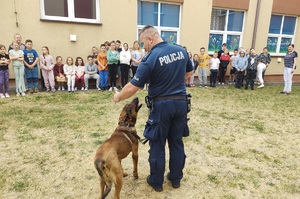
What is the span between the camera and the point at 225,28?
11609 millimetres

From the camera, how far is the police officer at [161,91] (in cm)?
261

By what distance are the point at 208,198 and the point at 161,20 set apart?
8785 mm

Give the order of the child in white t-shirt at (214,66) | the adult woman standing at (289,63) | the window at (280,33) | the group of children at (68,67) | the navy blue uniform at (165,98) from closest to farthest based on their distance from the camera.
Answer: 1. the navy blue uniform at (165,98)
2. the group of children at (68,67)
3. the adult woman standing at (289,63)
4. the child in white t-shirt at (214,66)
5. the window at (280,33)

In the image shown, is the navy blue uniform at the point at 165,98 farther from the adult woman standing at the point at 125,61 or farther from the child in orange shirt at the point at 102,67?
the child in orange shirt at the point at 102,67

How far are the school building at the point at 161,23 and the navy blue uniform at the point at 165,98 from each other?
7.09m

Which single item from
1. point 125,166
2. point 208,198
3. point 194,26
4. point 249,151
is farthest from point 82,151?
point 194,26

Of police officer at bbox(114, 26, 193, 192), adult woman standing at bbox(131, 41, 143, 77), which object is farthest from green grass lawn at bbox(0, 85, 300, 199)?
adult woman standing at bbox(131, 41, 143, 77)

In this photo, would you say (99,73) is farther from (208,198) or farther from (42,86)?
(208,198)

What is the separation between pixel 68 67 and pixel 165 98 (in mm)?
6711

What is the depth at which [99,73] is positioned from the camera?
8.86 metres

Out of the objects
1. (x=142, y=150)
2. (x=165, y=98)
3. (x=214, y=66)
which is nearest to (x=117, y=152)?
(x=165, y=98)

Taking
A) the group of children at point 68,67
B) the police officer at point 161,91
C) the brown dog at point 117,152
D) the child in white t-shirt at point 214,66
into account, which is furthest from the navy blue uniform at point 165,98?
the child in white t-shirt at point 214,66

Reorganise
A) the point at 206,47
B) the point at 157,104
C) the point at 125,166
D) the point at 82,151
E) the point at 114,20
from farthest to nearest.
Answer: the point at 206,47
the point at 114,20
the point at 82,151
the point at 125,166
the point at 157,104

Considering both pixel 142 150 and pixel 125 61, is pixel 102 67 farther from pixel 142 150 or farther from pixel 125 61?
pixel 142 150
